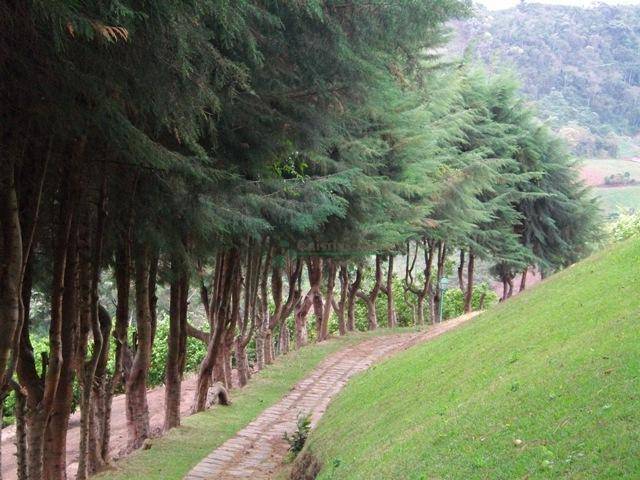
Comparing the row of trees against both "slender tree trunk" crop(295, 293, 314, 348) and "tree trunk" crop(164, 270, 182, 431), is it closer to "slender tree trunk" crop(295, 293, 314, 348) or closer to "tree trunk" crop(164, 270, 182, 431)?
"tree trunk" crop(164, 270, 182, 431)

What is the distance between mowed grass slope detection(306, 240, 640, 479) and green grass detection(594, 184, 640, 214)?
54.8 meters

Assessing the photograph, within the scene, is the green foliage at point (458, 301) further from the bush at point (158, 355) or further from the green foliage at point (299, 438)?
the green foliage at point (299, 438)

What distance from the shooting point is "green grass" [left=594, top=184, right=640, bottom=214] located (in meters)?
64.0

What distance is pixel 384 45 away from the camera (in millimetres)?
7605

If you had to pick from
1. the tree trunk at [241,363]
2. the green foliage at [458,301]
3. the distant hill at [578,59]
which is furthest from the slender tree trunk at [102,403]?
the distant hill at [578,59]

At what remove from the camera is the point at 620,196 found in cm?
6638

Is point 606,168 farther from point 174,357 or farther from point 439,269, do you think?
point 174,357

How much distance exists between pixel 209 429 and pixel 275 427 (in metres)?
1.09

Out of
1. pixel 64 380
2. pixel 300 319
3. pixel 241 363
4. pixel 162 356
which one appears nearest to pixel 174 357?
pixel 64 380

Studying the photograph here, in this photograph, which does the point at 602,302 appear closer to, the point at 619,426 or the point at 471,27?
A: the point at 619,426

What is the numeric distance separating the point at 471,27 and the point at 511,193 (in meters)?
63.6

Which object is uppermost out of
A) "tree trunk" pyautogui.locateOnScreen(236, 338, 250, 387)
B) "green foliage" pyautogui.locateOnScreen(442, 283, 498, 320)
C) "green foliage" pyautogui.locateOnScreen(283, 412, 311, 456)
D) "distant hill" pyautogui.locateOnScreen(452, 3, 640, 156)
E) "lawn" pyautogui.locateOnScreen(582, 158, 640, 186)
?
"distant hill" pyautogui.locateOnScreen(452, 3, 640, 156)

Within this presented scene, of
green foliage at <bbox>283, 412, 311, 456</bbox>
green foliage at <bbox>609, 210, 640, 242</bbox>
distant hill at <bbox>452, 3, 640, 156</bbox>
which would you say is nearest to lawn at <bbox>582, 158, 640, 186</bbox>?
distant hill at <bbox>452, 3, 640, 156</bbox>

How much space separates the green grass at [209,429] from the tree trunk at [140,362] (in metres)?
0.55
